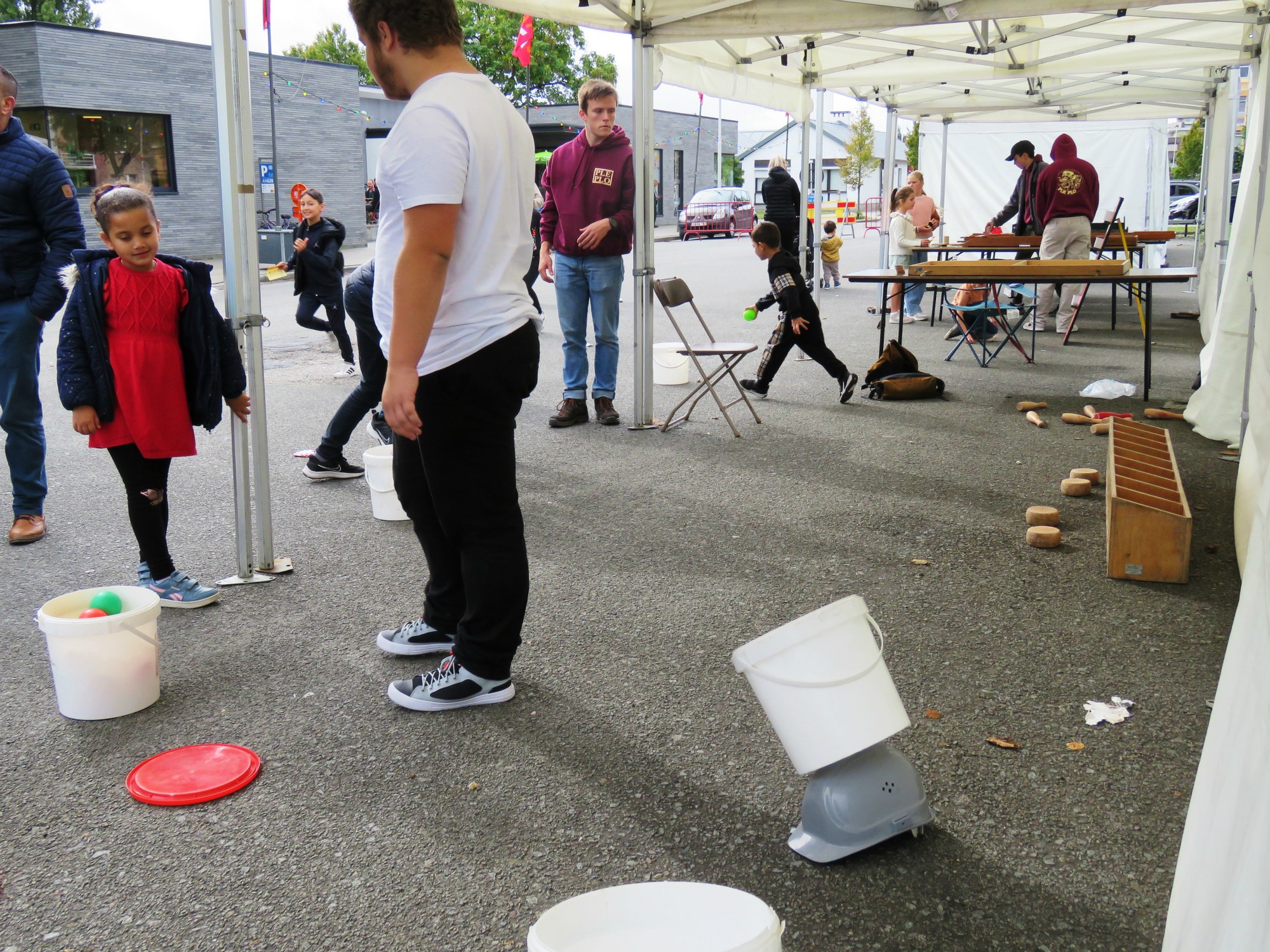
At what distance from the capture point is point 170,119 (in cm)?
2275

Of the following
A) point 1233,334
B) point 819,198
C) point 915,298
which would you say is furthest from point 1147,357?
point 915,298

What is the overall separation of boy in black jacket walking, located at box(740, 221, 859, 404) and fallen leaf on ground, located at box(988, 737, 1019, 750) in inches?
198

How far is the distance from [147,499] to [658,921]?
2814 mm

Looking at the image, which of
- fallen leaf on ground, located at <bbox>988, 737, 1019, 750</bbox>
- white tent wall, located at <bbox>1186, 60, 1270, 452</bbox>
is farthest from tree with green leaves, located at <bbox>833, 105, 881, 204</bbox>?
fallen leaf on ground, located at <bbox>988, 737, 1019, 750</bbox>

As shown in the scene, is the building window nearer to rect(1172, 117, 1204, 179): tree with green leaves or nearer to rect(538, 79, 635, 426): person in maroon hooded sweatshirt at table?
rect(538, 79, 635, 426): person in maroon hooded sweatshirt at table

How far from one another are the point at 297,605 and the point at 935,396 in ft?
18.2

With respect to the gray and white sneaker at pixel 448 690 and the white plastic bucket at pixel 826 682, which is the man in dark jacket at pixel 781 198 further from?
the white plastic bucket at pixel 826 682

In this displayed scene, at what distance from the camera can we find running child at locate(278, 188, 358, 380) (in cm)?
819

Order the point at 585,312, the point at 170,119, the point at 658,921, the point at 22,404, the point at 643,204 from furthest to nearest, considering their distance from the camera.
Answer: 1. the point at 170,119
2. the point at 585,312
3. the point at 643,204
4. the point at 22,404
5. the point at 658,921

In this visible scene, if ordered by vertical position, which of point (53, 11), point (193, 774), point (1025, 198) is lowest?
point (193, 774)

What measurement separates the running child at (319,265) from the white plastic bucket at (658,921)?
691cm

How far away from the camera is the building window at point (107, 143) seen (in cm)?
2100

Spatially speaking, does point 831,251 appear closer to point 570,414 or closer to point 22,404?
point 570,414

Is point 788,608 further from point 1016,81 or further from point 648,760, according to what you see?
point 1016,81
